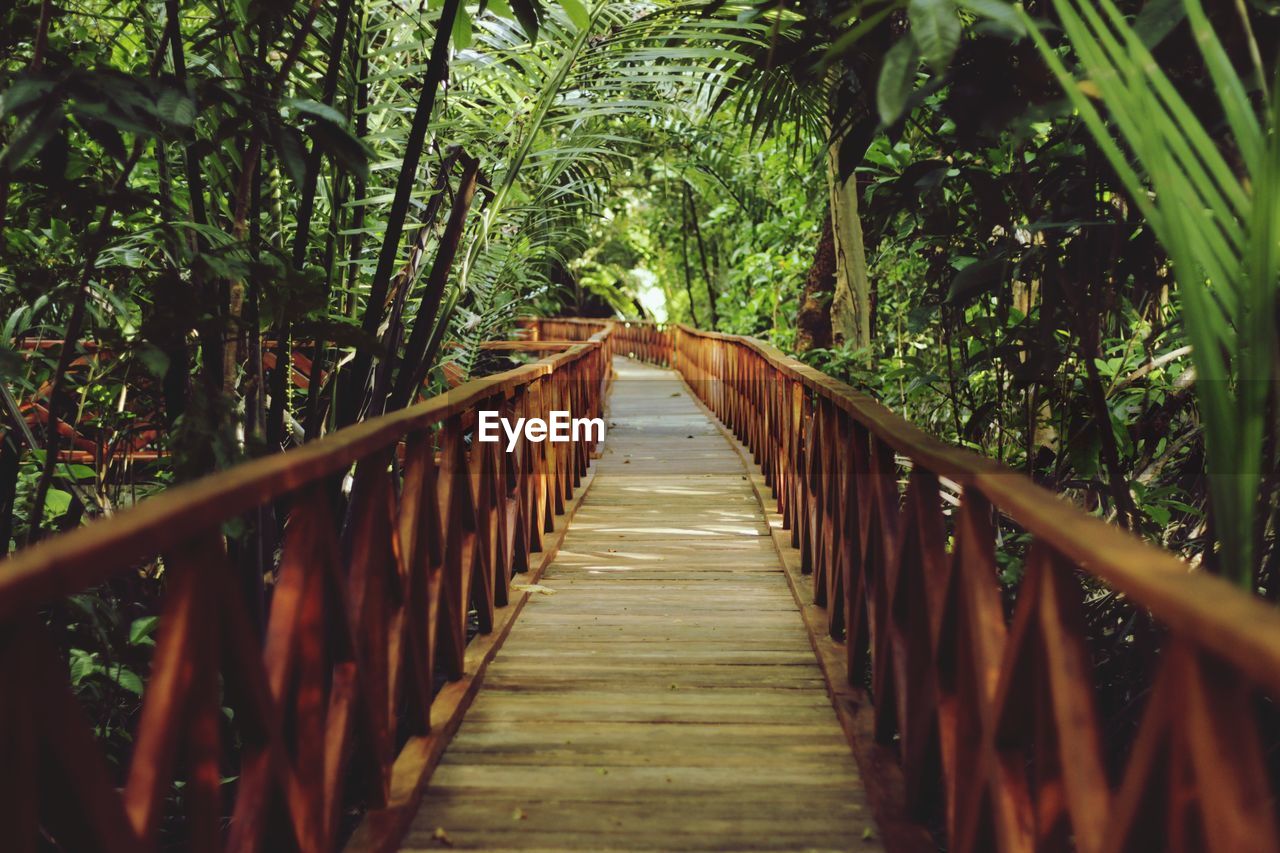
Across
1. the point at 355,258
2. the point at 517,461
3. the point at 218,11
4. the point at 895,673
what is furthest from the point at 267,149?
the point at 895,673

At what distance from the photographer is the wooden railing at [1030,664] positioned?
1015 mm

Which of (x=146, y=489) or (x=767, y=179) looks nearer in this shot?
(x=146, y=489)

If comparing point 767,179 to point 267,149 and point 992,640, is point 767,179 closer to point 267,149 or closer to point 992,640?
point 267,149

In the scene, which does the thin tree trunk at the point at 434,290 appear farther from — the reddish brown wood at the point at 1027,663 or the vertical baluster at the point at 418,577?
the reddish brown wood at the point at 1027,663

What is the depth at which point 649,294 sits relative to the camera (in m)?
35.2

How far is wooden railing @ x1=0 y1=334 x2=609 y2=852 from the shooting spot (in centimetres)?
116

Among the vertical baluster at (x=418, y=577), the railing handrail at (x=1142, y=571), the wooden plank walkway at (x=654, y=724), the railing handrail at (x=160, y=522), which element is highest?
the railing handrail at (x=160, y=522)

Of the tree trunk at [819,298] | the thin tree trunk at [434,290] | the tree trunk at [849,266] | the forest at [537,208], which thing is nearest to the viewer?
the forest at [537,208]

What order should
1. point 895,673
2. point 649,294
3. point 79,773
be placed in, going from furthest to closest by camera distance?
point 649,294 < point 895,673 < point 79,773

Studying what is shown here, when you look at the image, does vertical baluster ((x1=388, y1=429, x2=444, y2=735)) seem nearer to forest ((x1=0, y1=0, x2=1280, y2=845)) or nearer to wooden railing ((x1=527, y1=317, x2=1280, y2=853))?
forest ((x1=0, y1=0, x2=1280, y2=845))

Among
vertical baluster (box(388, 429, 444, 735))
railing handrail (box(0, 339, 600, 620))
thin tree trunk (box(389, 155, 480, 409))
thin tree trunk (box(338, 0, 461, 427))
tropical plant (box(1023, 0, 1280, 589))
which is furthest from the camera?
thin tree trunk (box(389, 155, 480, 409))

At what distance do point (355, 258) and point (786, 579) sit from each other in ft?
7.41

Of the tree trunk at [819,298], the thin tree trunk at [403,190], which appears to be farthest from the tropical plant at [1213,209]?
the tree trunk at [819,298]

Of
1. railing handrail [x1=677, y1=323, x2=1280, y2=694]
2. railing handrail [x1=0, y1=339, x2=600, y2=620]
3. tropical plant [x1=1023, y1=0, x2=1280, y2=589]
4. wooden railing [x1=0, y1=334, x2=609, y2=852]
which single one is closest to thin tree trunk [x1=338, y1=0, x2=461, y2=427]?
wooden railing [x1=0, y1=334, x2=609, y2=852]
